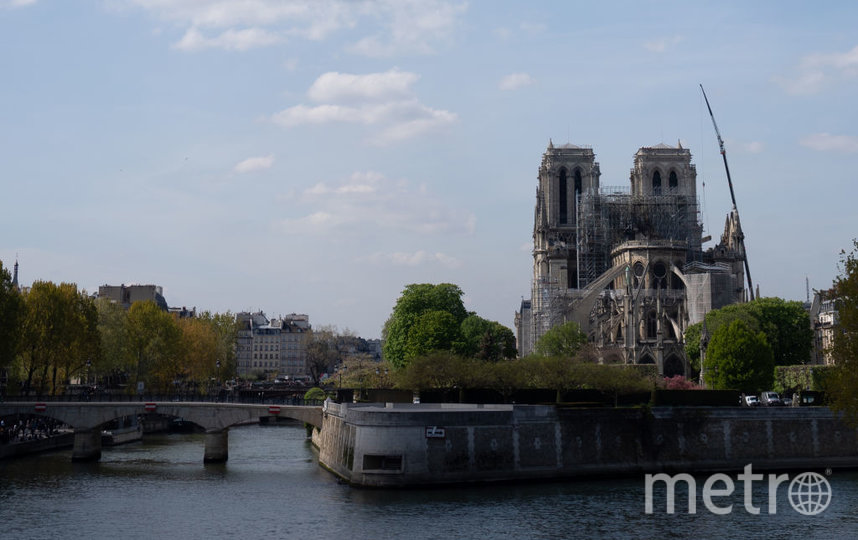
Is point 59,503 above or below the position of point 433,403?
below

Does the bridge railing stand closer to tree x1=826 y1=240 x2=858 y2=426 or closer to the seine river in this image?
the seine river

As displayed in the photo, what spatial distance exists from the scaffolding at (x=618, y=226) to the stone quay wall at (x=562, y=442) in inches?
2655

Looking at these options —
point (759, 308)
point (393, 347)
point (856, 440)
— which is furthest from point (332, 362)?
point (856, 440)

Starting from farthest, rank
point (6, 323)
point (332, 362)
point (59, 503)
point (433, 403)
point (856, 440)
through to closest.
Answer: point (332, 362), point (6, 323), point (433, 403), point (856, 440), point (59, 503)

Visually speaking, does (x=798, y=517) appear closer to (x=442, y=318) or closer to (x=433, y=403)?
(x=433, y=403)

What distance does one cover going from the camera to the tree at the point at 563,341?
102869mm

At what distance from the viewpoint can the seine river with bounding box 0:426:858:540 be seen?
3978cm

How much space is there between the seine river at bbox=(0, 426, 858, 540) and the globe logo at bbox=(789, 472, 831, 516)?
1.83 ft

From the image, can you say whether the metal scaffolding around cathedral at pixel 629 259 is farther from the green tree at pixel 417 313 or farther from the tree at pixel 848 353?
the tree at pixel 848 353

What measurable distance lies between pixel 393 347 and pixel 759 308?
35.3m

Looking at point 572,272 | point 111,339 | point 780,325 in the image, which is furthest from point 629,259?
point 111,339

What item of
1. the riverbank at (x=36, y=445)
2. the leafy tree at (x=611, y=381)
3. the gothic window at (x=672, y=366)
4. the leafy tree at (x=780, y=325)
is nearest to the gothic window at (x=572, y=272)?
the gothic window at (x=672, y=366)

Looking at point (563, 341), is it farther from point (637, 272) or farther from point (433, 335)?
point (433, 335)

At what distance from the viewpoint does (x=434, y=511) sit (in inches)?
1714
